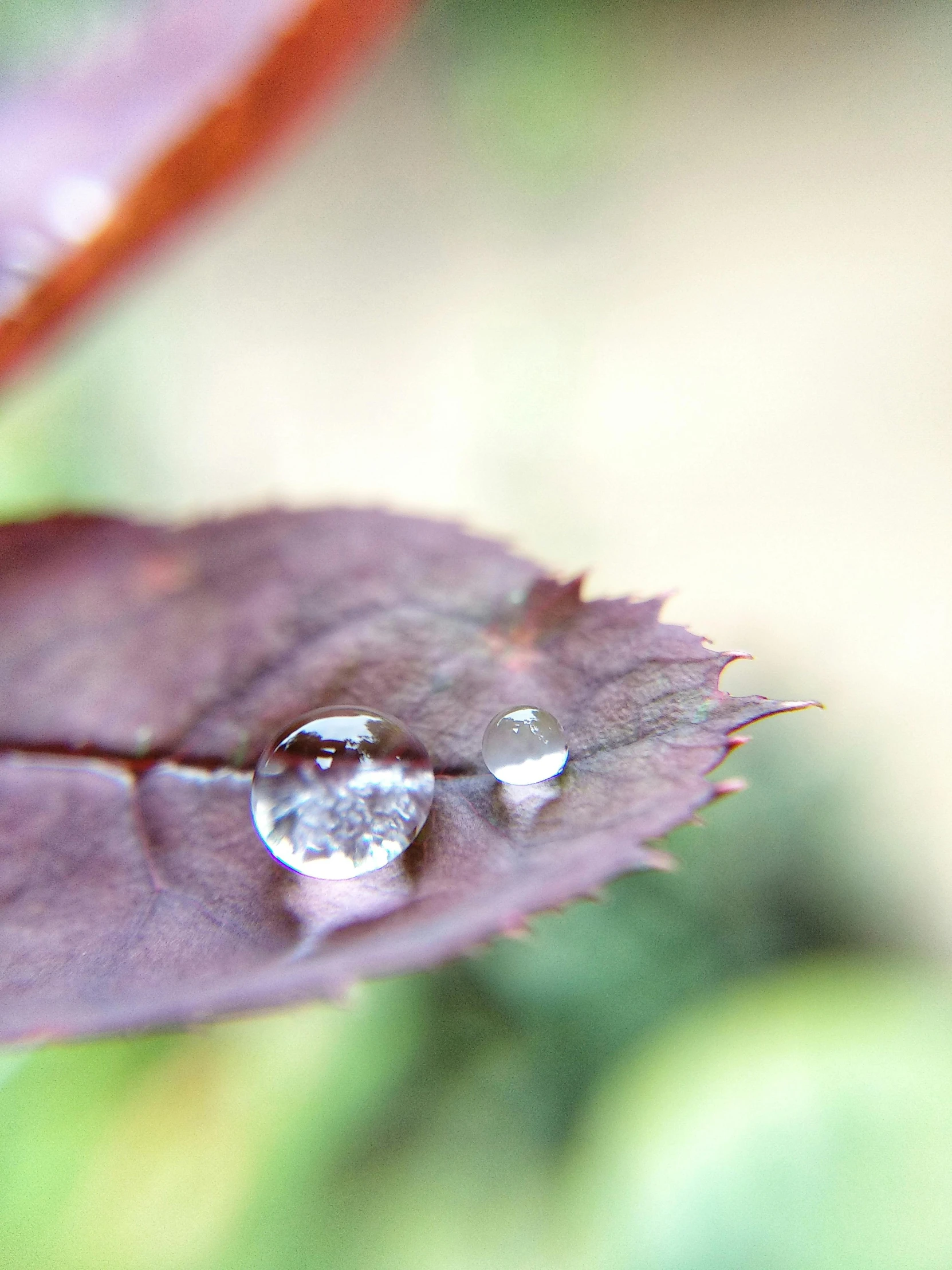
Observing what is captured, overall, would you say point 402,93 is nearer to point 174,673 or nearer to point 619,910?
point 619,910

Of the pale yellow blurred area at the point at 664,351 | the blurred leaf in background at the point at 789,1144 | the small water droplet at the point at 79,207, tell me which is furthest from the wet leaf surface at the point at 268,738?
the pale yellow blurred area at the point at 664,351

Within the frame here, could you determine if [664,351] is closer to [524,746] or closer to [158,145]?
[158,145]

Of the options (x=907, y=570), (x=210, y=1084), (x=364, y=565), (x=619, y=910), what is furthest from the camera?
(x=907, y=570)

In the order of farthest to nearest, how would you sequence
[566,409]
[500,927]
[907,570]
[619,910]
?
[566,409] < [907,570] < [619,910] < [500,927]

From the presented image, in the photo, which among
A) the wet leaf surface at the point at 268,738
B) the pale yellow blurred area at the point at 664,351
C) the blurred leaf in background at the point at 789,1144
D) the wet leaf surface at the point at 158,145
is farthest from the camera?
the pale yellow blurred area at the point at 664,351

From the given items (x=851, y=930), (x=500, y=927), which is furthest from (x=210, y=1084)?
(x=500, y=927)

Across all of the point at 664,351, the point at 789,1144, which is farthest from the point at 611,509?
the point at 789,1144

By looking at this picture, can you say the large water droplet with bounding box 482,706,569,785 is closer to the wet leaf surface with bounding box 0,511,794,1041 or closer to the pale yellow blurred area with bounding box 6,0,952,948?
the wet leaf surface with bounding box 0,511,794,1041

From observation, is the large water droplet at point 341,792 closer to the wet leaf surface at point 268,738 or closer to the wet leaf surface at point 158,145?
the wet leaf surface at point 268,738
